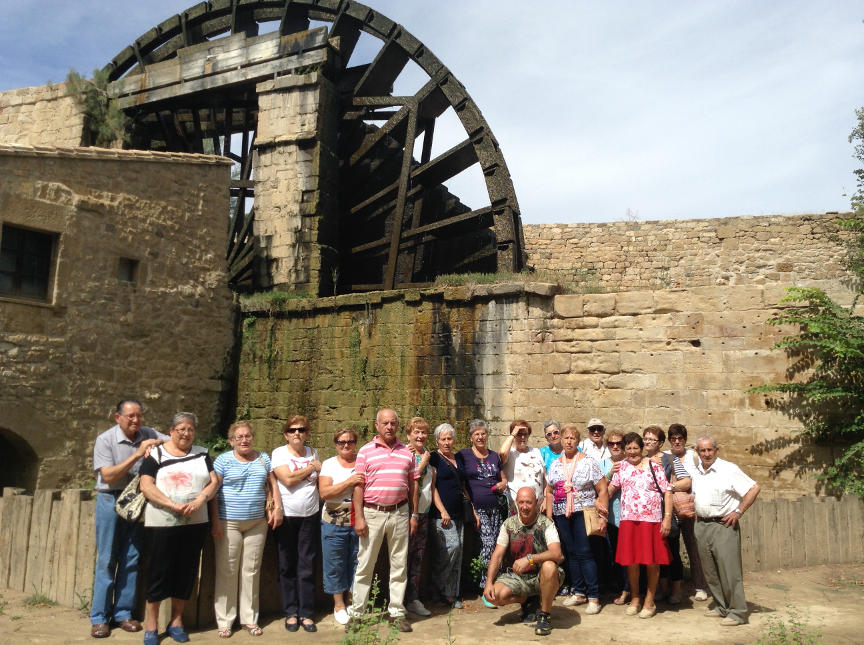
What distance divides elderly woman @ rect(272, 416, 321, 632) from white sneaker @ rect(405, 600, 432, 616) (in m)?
0.69

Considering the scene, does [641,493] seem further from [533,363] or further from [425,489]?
[533,363]

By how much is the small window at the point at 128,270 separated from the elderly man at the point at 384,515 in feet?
21.0

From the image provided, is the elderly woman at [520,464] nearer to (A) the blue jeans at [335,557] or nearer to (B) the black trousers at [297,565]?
(A) the blue jeans at [335,557]

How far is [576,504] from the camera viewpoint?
218 inches

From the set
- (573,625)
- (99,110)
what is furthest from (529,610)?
(99,110)

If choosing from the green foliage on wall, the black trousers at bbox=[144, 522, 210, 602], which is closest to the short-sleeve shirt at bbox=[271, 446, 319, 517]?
the black trousers at bbox=[144, 522, 210, 602]

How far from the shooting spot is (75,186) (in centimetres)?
959

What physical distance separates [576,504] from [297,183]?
8651 millimetres

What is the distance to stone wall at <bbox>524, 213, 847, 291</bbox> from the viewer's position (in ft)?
46.9

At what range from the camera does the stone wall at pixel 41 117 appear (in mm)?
14078

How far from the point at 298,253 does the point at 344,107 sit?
3.07 m

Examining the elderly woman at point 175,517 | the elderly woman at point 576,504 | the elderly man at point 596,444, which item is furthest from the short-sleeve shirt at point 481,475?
the elderly woman at point 175,517

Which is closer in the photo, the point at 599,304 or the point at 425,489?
the point at 425,489

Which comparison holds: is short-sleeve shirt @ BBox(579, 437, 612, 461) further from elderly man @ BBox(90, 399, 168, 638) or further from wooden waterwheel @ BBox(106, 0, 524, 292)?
wooden waterwheel @ BBox(106, 0, 524, 292)
